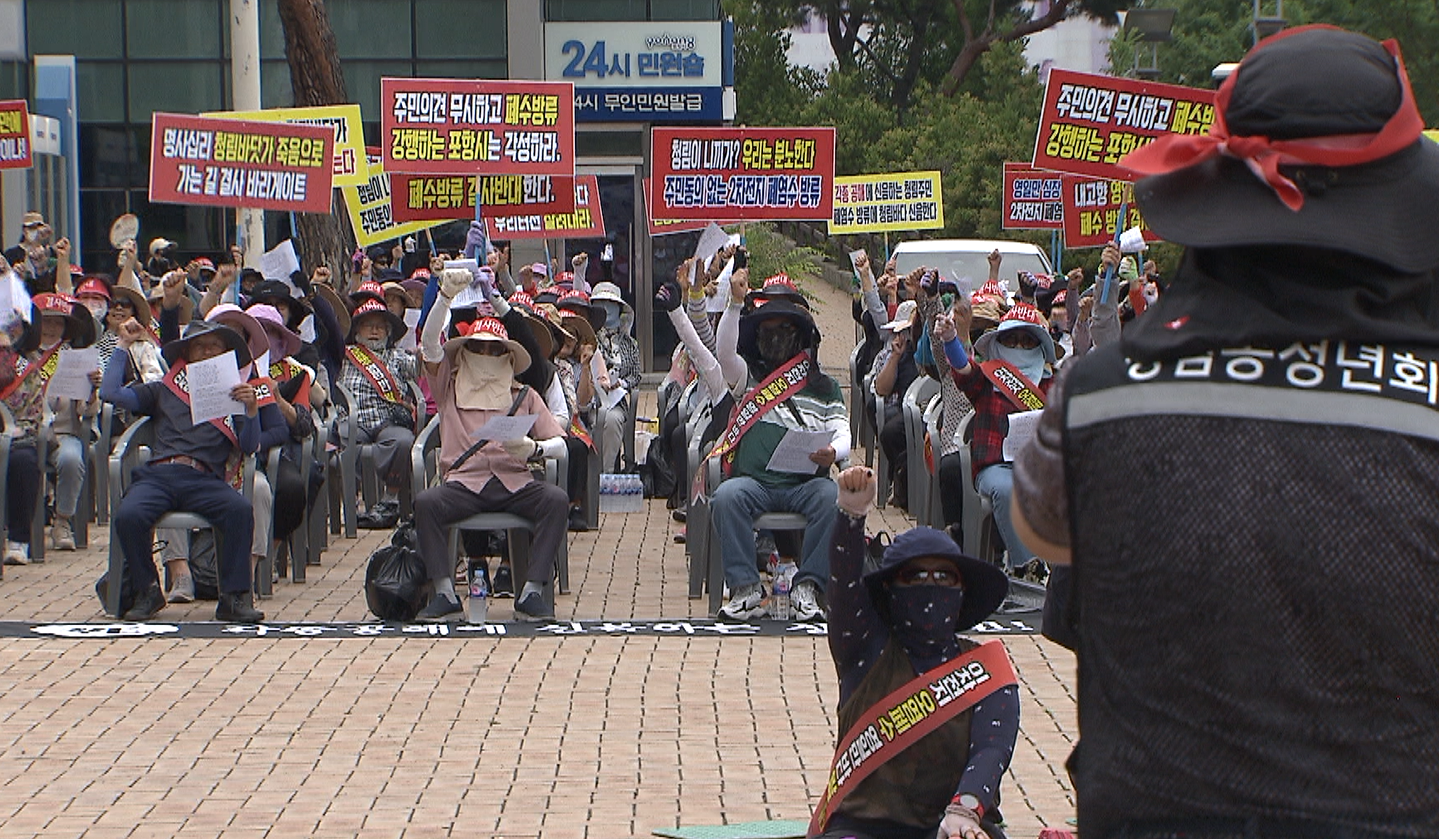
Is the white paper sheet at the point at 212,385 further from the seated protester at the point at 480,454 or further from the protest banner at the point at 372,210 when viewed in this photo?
the protest banner at the point at 372,210

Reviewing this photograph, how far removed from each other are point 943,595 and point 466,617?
563 centimetres

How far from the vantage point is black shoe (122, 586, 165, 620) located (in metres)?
10.4

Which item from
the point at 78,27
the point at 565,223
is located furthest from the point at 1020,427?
the point at 78,27

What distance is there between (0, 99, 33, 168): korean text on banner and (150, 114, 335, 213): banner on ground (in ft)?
3.95

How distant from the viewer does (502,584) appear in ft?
37.9

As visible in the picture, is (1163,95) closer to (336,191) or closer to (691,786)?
(691,786)

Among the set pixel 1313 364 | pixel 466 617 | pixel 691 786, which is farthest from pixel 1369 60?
pixel 466 617

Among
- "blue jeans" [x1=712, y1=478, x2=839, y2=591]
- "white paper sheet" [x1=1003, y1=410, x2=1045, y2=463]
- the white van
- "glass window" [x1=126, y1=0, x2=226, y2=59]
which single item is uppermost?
"glass window" [x1=126, y1=0, x2=226, y2=59]

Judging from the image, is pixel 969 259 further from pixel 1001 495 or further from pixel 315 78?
pixel 1001 495

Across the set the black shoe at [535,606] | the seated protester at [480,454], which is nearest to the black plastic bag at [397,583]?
the seated protester at [480,454]

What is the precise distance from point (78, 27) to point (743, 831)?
28028 millimetres

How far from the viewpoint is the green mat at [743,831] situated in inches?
235

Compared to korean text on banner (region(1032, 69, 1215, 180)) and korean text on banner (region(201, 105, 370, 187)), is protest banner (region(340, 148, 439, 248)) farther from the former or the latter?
korean text on banner (region(1032, 69, 1215, 180))

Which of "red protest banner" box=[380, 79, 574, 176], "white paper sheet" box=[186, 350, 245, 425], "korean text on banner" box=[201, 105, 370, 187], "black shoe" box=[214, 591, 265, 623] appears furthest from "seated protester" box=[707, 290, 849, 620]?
"korean text on banner" box=[201, 105, 370, 187]
